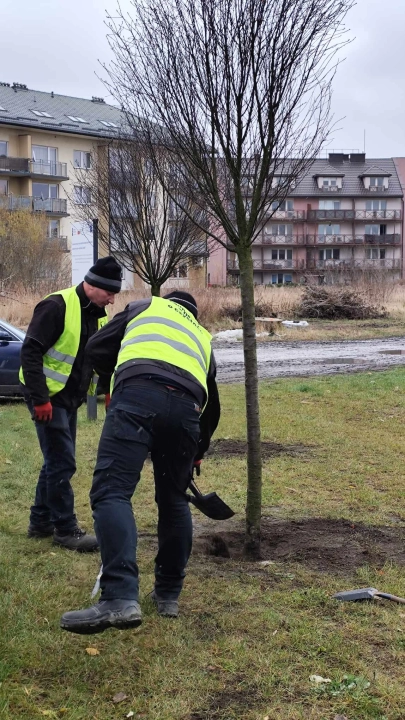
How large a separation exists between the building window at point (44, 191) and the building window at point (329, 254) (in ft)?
93.3

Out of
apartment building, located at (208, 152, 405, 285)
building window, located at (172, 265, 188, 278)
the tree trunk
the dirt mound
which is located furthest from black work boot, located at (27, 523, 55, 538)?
apartment building, located at (208, 152, 405, 285)

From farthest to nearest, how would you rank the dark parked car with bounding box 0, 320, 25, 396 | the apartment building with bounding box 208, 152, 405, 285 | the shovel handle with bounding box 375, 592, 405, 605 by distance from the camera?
the apartment building with bounding box 208, 152, 405, 285 → the dark parked car with bounding box 0, 320, 25, 396 → the shovel handle with bounding box 375, 592, 405, 605

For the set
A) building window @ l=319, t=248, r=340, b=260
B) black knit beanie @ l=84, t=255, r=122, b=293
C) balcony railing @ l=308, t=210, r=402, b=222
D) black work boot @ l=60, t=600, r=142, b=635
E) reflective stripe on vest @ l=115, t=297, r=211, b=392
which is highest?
balcony railing @ l=308, t=210, r=402, b=222

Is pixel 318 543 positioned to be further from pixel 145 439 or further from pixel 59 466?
pixel 145 439

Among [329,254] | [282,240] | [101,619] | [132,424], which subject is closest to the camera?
[101,619]

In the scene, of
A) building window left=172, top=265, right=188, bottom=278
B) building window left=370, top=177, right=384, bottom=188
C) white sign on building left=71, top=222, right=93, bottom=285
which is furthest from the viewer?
building window left=370, top=177, right=384, bottom=188

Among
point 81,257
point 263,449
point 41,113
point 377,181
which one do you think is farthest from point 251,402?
point 377,181

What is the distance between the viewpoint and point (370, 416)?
33.5ft

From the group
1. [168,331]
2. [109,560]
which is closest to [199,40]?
[168,331]

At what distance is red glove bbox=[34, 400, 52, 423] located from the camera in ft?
16.3

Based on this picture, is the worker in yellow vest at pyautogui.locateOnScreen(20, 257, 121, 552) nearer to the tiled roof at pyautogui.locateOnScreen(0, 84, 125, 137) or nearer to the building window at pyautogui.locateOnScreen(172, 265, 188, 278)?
the building window at pyautogui.locateOnScreen(172, 265, 188, 278)

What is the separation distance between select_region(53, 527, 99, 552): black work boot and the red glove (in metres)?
0.81

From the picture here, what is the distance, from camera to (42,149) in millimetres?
53375

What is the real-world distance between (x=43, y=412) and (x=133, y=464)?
153 centimetres
